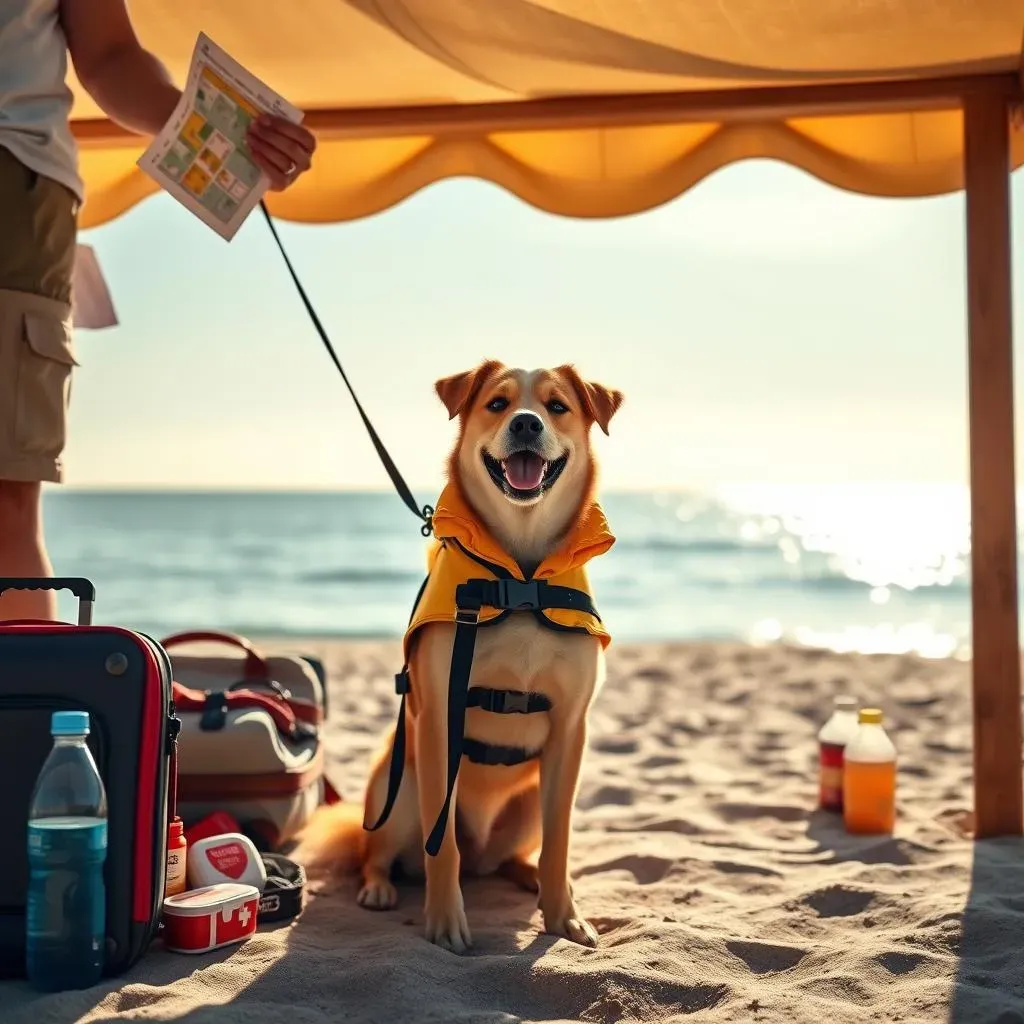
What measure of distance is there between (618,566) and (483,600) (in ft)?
62.7

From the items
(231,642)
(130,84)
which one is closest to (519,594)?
(231,642)

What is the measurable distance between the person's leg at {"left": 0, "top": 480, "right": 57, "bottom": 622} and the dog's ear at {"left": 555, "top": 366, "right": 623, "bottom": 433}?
1294 millimetres

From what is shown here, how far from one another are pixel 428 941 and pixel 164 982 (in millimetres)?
611

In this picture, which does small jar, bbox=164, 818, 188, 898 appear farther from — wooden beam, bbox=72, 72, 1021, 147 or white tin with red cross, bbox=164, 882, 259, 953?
wooden beam, bbox=72, 72, 1021, 147

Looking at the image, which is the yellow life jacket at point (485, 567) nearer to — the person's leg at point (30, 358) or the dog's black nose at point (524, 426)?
the dog's black nose at point (524, 426)

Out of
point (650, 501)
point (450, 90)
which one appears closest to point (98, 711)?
point (450, 90)

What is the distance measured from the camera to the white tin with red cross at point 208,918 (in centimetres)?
222

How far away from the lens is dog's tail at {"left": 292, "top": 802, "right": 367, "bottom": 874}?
305cm

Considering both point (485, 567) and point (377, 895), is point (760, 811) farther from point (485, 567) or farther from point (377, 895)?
point (485, 567)

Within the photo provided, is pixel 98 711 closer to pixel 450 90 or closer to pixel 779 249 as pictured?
pixel 450 90

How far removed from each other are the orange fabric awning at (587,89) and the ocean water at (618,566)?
8511 mm

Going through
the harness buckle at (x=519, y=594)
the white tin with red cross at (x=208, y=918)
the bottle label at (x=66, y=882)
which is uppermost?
the harness buckle at (x=519, y=594)

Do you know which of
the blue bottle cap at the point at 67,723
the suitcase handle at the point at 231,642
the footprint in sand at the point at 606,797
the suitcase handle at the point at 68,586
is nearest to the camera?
the blue bottle cap at the point at 67,723

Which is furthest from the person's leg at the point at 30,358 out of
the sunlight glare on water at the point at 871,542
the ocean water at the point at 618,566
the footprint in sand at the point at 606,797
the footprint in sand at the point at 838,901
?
the ocean water at the point at 618,566
